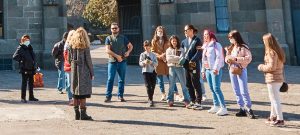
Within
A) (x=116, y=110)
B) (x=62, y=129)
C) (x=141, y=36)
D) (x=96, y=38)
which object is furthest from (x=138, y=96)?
(x=96, y=38)

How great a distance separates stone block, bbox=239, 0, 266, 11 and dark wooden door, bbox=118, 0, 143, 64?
209 inches

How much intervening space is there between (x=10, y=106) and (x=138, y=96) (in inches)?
135

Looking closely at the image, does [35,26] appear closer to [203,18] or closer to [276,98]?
[203,18]

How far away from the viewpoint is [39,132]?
241 inches

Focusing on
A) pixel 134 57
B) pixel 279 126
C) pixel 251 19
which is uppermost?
pixel 251 19

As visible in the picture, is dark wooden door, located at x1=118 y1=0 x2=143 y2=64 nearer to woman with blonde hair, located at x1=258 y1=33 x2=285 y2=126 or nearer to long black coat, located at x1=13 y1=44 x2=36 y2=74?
long black coat, located at x1=13 y1=44 x2=36 y2=74

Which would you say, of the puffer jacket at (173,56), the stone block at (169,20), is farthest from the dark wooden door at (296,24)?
the puffer jacket at (173,56)

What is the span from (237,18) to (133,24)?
5.51m

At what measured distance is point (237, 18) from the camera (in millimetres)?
16844

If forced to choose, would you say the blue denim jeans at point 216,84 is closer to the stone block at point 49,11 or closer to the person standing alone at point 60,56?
the person standing alone at point 60,56

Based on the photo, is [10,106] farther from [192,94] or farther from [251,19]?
[251,19]

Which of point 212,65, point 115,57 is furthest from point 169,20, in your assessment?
point 212,65

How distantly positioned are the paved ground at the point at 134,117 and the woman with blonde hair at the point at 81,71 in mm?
398

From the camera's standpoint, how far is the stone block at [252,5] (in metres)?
16.6
